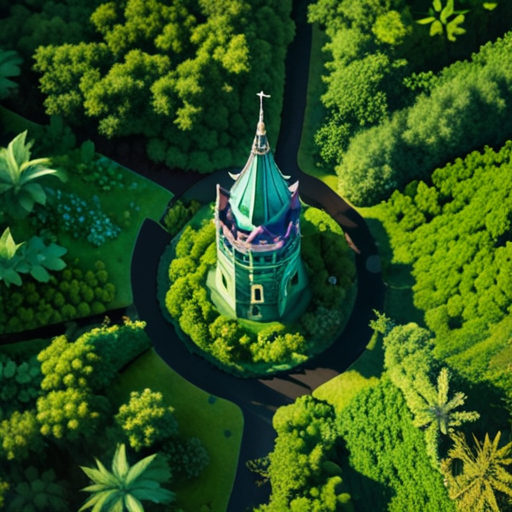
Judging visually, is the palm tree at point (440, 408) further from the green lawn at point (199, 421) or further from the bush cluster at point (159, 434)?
the bush cluster at point (159, 434)

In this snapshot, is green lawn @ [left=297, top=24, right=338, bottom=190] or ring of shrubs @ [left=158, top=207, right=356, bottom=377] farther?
green lawn @ [left=297, top=24, right=338, bottom=190]

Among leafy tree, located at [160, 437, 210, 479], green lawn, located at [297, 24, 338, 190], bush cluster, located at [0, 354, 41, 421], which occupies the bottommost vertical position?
leafy tree, located at [160, 437, 210, 479]

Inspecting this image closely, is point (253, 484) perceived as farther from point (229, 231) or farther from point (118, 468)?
point (229, 231)

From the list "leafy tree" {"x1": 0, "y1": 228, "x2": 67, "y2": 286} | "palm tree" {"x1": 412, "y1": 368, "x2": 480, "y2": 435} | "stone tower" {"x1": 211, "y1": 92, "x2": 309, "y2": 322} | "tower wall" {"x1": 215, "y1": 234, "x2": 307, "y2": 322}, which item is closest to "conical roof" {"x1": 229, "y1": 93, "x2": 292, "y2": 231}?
"stone tower" {"x1": 211, "y1": 92, "x2": 309, "y2": 322}

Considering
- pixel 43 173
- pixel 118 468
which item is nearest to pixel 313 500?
pixel 118 468

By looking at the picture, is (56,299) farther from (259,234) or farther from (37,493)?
(259,234)

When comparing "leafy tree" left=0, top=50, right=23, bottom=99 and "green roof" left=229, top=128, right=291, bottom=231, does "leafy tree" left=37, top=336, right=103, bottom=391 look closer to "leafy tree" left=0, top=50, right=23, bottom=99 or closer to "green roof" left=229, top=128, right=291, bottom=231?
"green roof" left=229, top=128, right=291, bottom=231

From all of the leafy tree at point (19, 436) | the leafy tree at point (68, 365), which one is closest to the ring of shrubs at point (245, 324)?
the leafy tree at point (68, 365)
